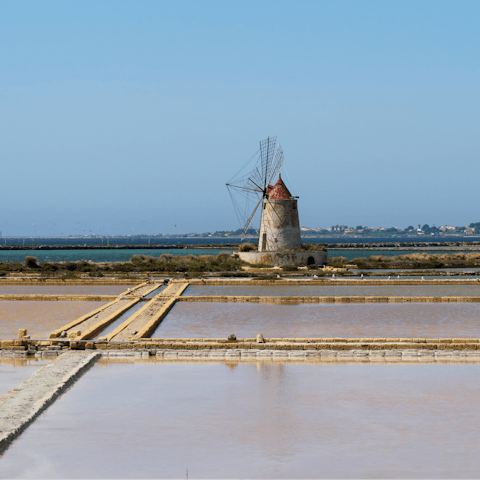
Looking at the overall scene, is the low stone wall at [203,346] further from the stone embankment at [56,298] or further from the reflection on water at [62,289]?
the reflection on water at [62,289]

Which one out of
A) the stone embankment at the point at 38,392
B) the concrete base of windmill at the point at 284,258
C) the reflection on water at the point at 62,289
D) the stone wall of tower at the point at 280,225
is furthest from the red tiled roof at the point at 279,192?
the stone embankment at the point at 38,392

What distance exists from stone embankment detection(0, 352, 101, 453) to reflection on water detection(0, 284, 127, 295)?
1053 centimetres

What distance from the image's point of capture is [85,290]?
19.6 m

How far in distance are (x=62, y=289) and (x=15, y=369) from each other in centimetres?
1261

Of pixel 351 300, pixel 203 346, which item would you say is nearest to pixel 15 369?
pixel 203 346

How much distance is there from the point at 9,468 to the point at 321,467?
1936 millimetres

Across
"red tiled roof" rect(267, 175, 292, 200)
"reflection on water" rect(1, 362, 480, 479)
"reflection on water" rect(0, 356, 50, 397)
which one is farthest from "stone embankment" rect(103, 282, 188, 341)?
"red tiled roof" rect(267, 175, 292, 200)

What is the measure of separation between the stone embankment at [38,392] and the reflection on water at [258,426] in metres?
0.09

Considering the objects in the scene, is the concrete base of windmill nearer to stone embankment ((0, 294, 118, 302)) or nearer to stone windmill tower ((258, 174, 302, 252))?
stone windmill tower ((258, 174, 302, 252))

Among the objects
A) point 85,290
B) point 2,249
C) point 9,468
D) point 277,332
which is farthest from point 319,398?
point 2,249

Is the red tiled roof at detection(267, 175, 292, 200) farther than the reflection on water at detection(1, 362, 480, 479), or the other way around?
the red tiled roof at detection(267, 175, 292, 200)

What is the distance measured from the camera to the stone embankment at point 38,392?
5.16m

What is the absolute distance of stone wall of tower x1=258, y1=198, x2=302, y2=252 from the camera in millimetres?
28922

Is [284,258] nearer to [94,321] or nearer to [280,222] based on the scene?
[280,222]
